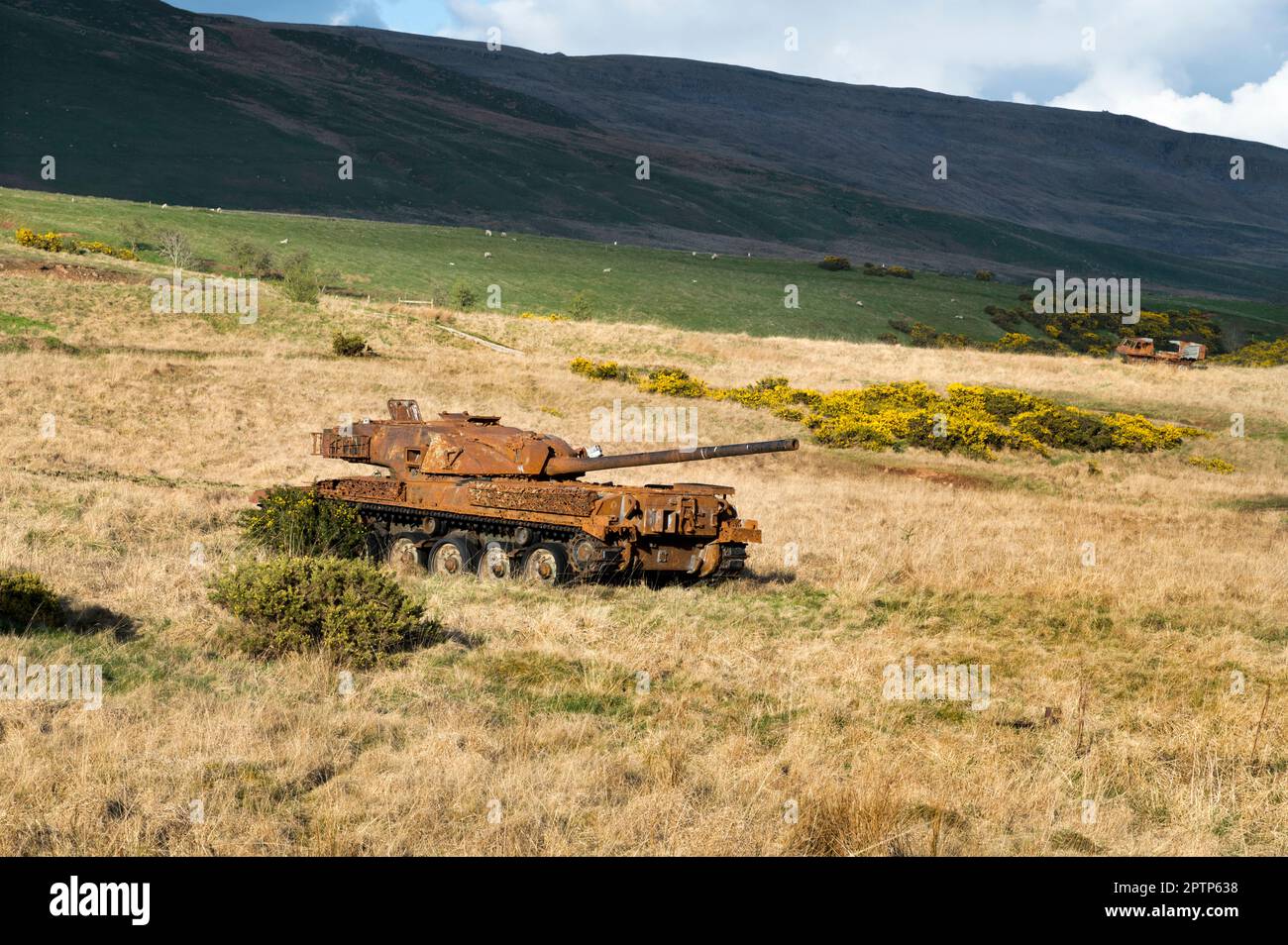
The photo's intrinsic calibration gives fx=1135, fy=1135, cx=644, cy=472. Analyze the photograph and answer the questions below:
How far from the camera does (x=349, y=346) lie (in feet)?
156

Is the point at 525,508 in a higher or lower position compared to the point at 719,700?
higher

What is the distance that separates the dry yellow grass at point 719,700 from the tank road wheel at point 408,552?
250cm

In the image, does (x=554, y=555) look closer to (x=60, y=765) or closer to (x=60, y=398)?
(x=60, y=765)

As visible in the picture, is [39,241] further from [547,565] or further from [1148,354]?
[1148,354]

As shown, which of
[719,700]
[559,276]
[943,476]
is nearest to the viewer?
[719,700]

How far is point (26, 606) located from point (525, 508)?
7594 millimetres

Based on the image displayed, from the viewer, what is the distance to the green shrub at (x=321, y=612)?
43.2 ft

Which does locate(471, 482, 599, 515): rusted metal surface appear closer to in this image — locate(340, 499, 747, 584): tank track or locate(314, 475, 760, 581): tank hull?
locate(314, 475, 760, 581): tank hull

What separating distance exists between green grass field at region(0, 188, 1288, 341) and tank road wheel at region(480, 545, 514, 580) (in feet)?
160

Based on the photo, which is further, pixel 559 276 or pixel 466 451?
pixel 559 276

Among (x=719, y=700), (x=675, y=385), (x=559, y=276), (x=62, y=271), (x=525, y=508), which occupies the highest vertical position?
(x=559, y=276)

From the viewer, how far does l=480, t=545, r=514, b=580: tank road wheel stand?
19016 mm

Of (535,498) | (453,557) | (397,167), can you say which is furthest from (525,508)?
(397,167)

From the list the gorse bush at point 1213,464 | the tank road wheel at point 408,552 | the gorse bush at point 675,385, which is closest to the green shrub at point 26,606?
the tank road wheel at point 408,552
